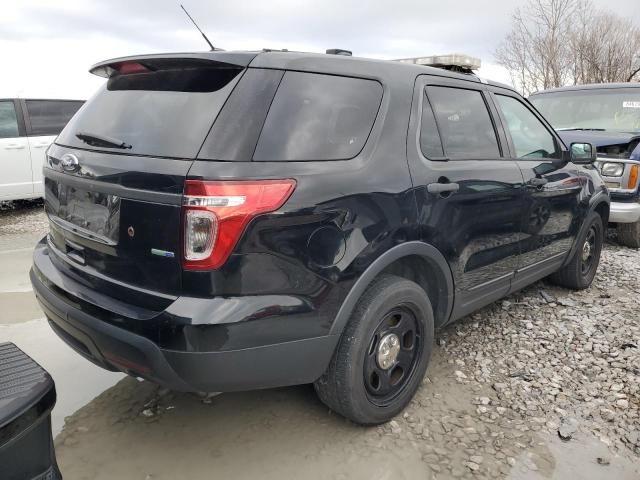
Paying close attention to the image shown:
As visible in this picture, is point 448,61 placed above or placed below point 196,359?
above

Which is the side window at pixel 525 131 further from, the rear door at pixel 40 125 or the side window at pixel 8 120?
the side window at pixel 8 120

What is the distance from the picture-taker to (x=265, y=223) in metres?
1.94

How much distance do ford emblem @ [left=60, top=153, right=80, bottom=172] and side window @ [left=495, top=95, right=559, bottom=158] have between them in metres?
2.56

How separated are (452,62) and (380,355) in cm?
191

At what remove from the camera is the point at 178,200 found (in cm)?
190

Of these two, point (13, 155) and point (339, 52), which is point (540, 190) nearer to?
point (339, 52)

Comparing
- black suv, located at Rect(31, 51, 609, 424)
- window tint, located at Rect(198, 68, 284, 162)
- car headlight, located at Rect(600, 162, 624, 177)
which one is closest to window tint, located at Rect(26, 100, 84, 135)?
black suv, located at Rect(31, 51, 609, 424)

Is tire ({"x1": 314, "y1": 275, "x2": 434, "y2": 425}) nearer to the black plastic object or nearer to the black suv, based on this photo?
the black suv

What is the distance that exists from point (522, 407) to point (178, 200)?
7.00ft

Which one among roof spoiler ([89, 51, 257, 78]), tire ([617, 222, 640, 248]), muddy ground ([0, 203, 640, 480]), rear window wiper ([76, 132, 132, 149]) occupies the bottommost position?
muddy ground ([0, 203, 640, 480])

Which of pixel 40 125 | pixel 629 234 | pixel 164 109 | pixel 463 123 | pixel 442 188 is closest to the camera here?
pixel 164 109

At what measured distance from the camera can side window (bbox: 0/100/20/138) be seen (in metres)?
7.23

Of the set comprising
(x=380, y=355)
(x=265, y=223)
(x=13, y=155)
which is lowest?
(x=380, y=355)

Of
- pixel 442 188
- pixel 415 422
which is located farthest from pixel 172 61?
pixel 415 422
